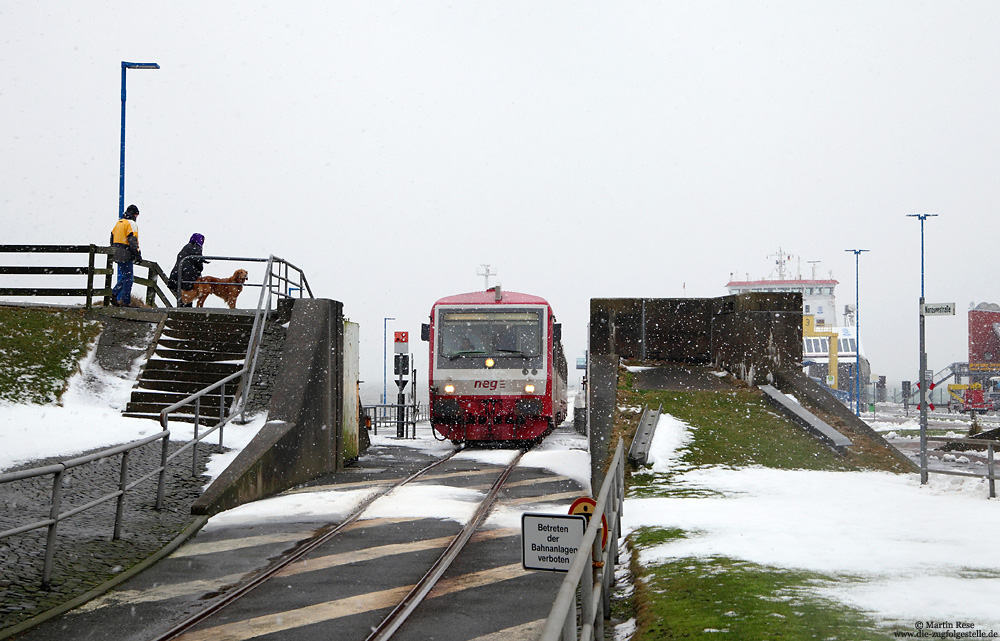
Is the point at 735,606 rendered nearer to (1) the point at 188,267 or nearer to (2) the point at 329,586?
(2) the point at 329,586

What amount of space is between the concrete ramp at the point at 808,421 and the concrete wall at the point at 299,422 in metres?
8.08

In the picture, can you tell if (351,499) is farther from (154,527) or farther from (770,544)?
(770,544)

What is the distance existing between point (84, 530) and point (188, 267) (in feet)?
33.2

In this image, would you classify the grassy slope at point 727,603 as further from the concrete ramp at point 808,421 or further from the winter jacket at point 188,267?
the winter jacket at point 188,267

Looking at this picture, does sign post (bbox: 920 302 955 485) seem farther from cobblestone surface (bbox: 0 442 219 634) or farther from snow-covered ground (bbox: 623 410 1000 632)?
cobblestone surface (bbox: 0 442 219 634)

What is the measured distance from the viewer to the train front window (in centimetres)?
1964

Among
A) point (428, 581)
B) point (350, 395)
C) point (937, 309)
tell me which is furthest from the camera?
point (350, 395)

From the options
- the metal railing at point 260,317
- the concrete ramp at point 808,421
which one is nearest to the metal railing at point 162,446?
the metal railing at point 260,317

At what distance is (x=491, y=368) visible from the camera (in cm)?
1947

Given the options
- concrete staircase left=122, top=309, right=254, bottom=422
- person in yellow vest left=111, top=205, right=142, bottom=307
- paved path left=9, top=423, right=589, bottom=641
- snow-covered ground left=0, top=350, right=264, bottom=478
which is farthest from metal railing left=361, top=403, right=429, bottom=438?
paved path left=9, top=423, right=589, bottom=641

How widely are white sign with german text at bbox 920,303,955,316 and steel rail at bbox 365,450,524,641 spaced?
21.1 feet

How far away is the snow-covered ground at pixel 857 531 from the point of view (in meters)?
5.89

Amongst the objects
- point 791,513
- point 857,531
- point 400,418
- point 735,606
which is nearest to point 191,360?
point 791,513

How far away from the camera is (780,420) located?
625 inches
